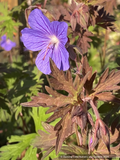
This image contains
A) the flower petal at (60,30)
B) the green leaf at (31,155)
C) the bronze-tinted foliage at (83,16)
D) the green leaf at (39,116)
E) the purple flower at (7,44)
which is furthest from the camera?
the purple flower at (7,44)

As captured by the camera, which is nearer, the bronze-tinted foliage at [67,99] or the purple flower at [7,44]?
the bronze-tinted foliage at [67,99]

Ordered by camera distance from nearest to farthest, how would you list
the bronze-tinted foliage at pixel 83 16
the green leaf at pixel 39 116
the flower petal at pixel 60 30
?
the flower petal at pixel 60 30, the bronze-tinted foliage at pixel 83 16, the green leaf at pixel 39 116

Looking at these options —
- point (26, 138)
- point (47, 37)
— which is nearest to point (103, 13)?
point (47, 37)

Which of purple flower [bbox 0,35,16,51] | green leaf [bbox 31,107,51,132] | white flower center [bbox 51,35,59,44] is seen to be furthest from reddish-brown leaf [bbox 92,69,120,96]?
Result: purple flower [bbox 0,35,16,51]

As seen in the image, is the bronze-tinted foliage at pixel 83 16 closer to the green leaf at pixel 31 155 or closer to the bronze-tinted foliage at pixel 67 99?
the bronze-tinted foliage at pixel 67 99

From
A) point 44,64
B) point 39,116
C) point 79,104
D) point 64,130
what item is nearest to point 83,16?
point 44,64

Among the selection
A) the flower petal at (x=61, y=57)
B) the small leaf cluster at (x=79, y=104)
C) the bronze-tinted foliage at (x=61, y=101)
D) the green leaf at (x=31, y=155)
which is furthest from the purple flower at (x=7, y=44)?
the bronze-tinted foliage at (x=61, y=101)

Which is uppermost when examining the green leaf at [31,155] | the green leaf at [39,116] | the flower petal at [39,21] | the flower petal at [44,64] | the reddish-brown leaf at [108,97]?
the flower petal at [39,21]

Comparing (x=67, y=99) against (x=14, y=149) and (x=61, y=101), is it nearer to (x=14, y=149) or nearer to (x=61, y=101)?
(x=61, y=101)
